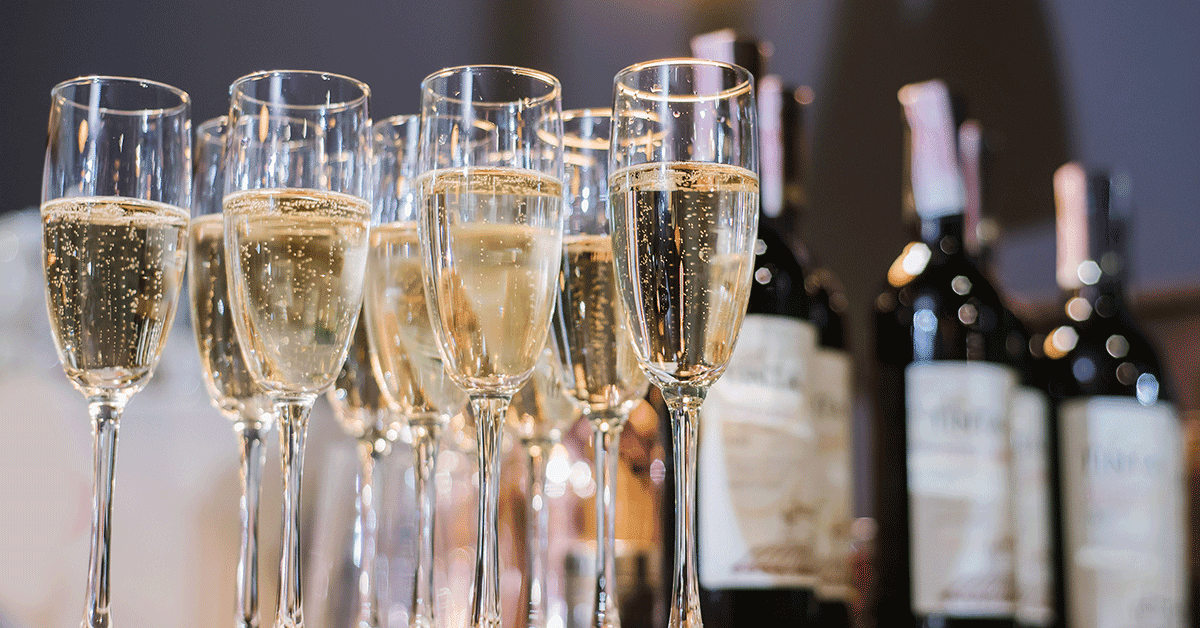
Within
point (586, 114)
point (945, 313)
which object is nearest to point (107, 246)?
point (586, 114)

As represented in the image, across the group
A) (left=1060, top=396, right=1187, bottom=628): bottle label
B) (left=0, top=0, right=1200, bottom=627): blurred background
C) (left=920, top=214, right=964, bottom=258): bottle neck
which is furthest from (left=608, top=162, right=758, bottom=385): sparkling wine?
(left=0, top=0, right=1200, bottom=627): blurred background

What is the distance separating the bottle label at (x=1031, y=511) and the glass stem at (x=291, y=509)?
691mm

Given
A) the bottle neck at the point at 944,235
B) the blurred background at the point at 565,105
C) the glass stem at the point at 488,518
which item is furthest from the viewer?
the blurred background at the point at 565,105

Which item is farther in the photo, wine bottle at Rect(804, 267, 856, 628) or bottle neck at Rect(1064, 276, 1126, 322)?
bottle neck at Rect(1064, 276, 1126, 322)

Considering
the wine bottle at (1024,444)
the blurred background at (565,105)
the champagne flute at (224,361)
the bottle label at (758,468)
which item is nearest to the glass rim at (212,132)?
the champagne flute at (224,361)

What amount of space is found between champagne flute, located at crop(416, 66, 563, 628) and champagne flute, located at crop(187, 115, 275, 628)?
20cm

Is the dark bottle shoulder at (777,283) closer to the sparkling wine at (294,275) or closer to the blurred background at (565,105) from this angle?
the sparkling wine at (294,275)

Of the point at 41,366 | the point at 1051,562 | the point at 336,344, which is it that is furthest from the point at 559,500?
the point at 41,366

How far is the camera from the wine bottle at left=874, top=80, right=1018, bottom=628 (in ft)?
3.13

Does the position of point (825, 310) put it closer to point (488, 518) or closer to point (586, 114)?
point (586, 114)

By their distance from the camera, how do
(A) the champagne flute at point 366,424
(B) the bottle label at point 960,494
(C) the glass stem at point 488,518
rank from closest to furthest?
(C) the glass stem at point 488,518, (A) the champagne flute at point 366,424, (B) the bottle label at point 960,494

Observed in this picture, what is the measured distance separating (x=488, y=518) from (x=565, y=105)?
1198mm

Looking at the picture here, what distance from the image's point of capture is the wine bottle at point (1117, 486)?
112 cm

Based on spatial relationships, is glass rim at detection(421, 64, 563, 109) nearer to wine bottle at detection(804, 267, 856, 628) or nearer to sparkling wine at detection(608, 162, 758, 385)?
sparkling wine at detection(608, 162, 758, 385)
